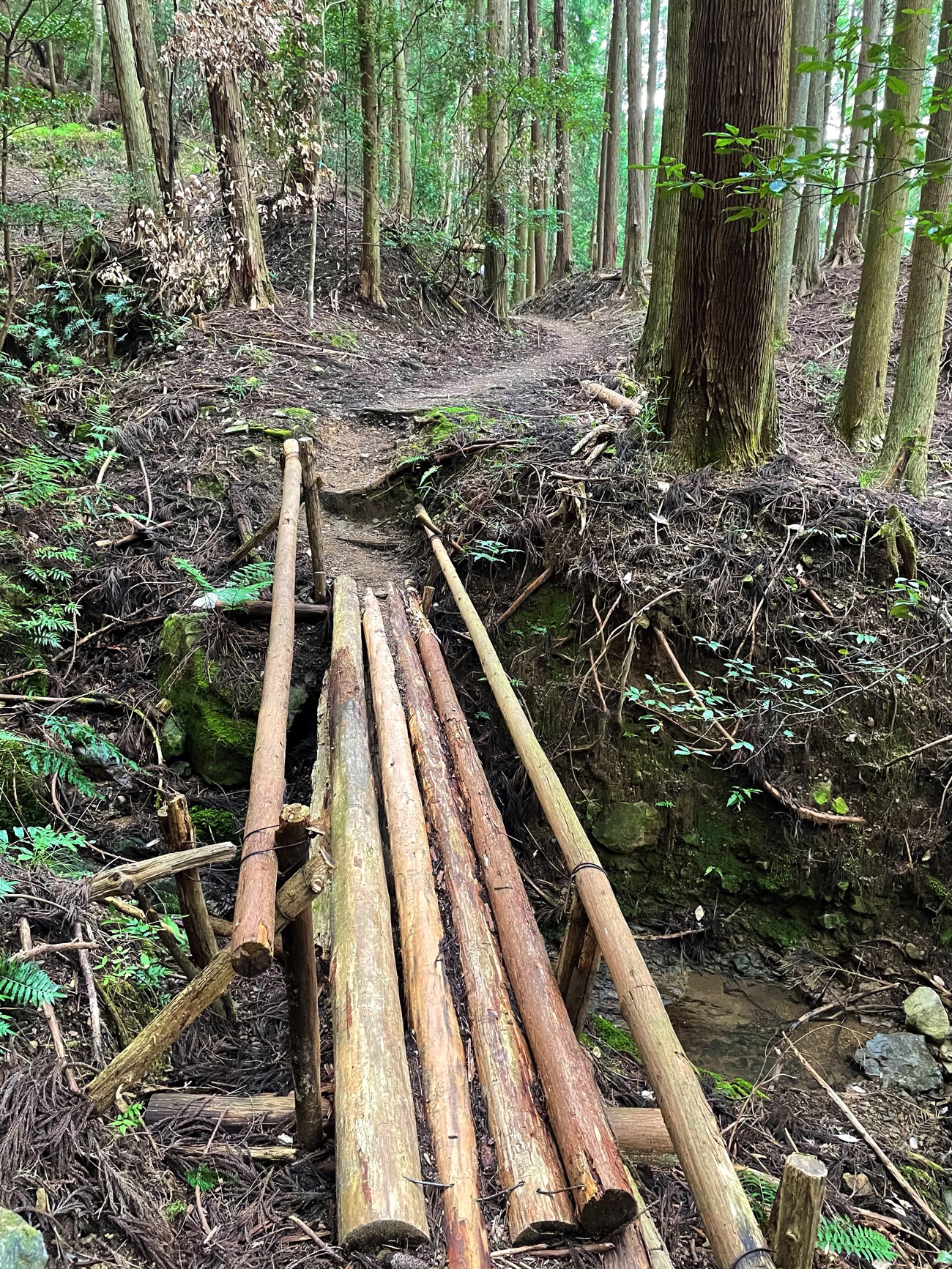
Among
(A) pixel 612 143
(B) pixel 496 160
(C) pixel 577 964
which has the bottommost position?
(C) pixel 577 964

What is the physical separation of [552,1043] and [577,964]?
271 mm

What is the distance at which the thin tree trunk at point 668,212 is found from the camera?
22.0 feet

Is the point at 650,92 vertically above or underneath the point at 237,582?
above

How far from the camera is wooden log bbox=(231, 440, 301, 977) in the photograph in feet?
5.70

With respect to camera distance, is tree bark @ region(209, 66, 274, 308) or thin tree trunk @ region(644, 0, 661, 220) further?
thin tree trunk @ region(644, 0, 661, 220)

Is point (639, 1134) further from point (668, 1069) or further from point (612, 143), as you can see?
point (612, 143)

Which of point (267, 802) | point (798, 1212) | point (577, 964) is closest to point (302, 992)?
point (267, 802)

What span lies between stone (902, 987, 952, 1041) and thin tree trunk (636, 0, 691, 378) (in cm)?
469

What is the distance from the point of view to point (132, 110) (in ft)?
27.5

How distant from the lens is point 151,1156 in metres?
1.98

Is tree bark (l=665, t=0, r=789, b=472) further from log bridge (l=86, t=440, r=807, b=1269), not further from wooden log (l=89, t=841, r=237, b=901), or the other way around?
wooden log (l=89, t=841, r=237, b=901)

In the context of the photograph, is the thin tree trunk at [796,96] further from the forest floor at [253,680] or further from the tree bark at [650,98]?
the tree bark at [650,98]

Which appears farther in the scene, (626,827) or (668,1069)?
(626,827)

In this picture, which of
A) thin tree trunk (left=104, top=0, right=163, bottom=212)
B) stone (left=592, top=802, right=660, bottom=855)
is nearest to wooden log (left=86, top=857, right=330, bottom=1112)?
stone (left=592, top=802, right=660, bottom=855)
